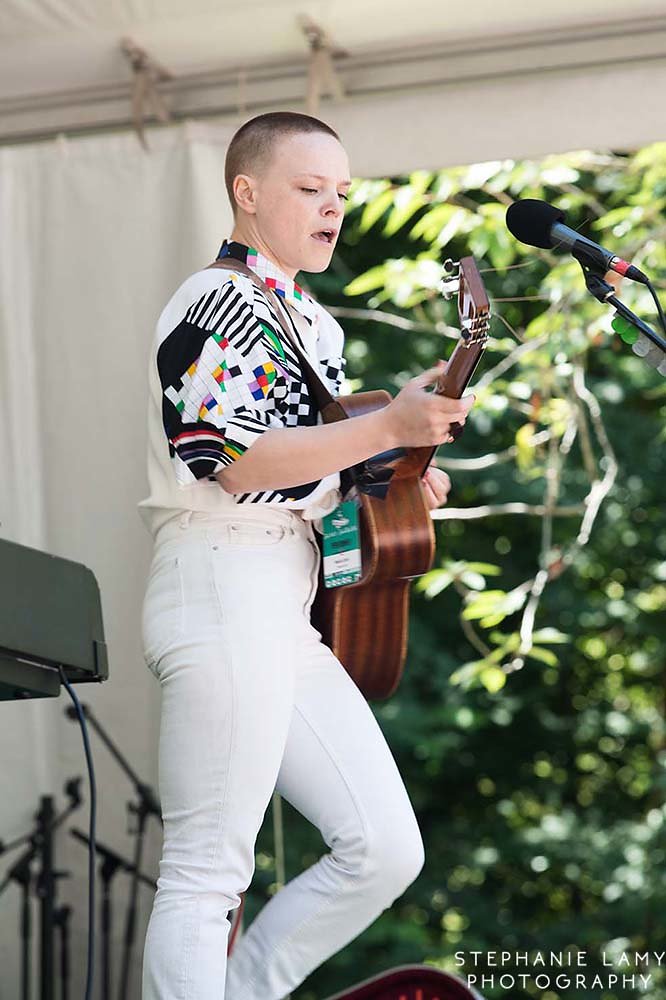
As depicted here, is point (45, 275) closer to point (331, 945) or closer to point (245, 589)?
point (245, 589)

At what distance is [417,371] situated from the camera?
5.41m

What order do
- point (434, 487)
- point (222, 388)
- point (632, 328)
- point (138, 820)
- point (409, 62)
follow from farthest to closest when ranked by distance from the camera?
point (138, 820) → point (409, 62) → point (434, 487) → point (222, 388) → point (632, 328)

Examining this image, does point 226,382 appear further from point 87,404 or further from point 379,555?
point 87,404

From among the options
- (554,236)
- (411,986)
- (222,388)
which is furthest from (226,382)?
(411,986)

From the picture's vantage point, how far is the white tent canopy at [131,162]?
110 inches

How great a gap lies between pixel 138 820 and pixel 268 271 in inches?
59.0

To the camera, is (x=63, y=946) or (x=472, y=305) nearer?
(x=472, y=305)

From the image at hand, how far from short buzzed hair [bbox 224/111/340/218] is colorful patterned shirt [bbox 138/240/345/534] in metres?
0.13

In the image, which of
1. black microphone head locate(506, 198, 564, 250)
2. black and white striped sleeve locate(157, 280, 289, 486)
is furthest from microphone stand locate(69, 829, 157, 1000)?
black microphone head locate(506, 198, 564, 250)

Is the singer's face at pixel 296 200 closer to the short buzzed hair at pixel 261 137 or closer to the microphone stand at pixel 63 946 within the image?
the short buzzed hair at pixel 261 137

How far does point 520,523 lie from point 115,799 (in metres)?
3.21

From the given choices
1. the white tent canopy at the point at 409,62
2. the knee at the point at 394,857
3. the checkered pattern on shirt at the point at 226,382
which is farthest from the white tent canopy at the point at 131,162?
the knee at the point at 394,857

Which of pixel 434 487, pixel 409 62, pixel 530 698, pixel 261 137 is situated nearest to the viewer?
pixel 261 137

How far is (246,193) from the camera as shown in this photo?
2098 millimetres
